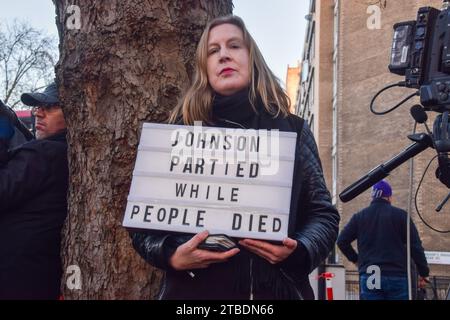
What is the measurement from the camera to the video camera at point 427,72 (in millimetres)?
3014

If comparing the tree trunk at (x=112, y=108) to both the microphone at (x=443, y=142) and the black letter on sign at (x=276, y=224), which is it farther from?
the microphone at (x=443, y=142)

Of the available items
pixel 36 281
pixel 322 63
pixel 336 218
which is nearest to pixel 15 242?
pixel 36 281

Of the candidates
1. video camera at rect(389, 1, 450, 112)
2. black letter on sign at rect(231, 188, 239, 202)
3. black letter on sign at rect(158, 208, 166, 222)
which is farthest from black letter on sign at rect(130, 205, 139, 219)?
video camera at rect(389, 1, 450, 112)

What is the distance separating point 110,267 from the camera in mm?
2760

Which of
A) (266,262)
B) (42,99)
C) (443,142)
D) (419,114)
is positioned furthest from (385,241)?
(266,262)

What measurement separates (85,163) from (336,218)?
120cm

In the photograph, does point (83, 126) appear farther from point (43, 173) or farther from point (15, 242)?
point (15, 242)

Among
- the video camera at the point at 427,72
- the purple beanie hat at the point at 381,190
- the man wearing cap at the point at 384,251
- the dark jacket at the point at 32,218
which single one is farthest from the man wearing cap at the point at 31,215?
the purple beanie hat at the point at 381,190

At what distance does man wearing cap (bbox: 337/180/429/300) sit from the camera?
6297 millimetres

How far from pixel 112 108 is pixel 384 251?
433cm

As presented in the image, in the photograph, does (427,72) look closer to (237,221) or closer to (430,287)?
(237,221)

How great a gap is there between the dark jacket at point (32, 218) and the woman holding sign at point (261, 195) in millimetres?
829

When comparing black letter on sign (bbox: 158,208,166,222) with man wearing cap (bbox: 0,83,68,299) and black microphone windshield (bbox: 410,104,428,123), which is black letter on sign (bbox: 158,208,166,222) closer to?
man wearing cap (bbox: 0,83,68,299)

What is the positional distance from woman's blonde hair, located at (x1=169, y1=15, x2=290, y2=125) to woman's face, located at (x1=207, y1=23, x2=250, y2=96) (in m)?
0.02
